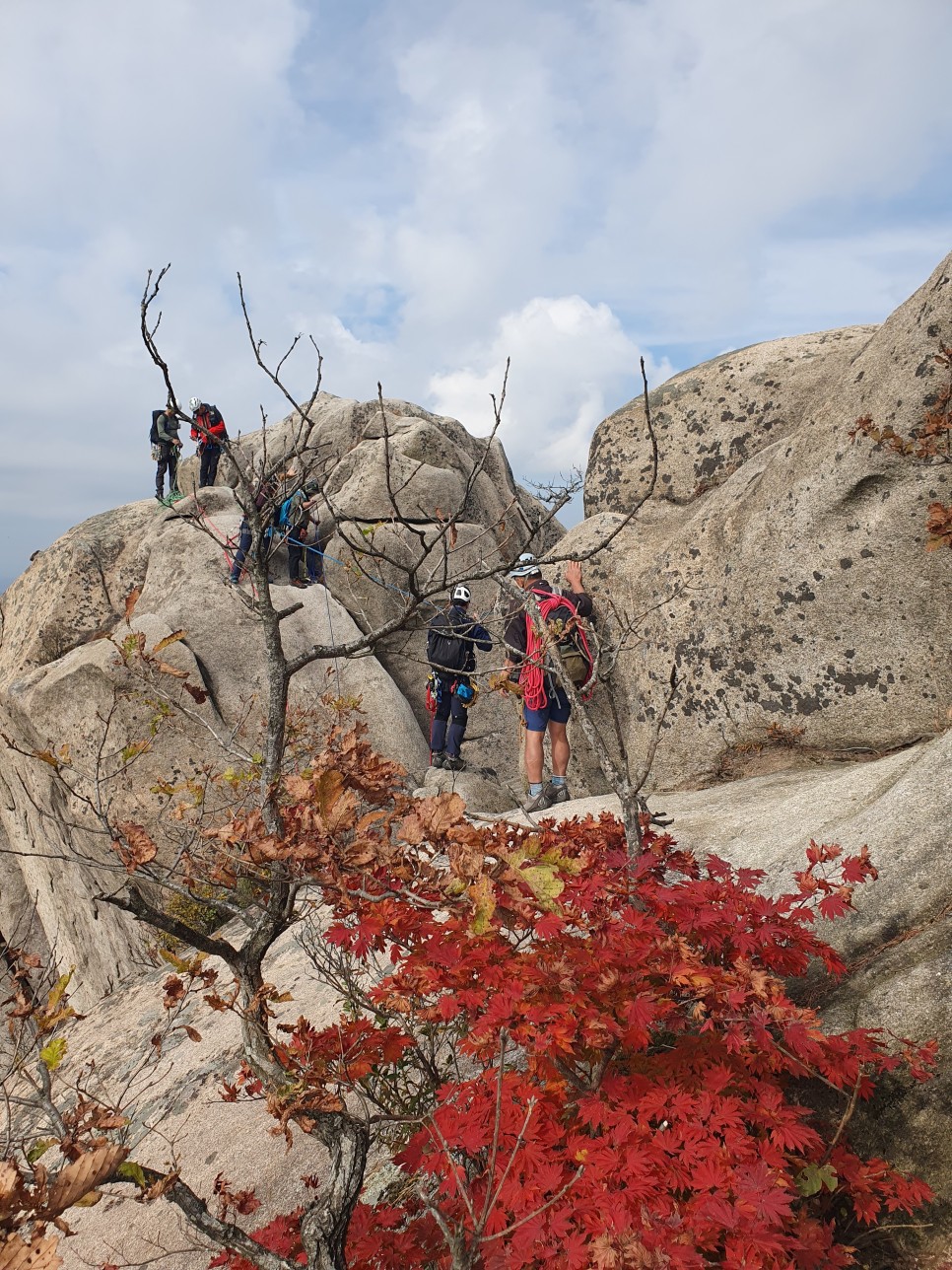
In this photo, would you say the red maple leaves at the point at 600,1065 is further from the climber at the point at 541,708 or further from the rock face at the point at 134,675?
the climber at the point at 541,708

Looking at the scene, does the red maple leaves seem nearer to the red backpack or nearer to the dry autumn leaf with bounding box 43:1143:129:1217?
the dry autumn leaf with bounding box 43:1143:129:1217

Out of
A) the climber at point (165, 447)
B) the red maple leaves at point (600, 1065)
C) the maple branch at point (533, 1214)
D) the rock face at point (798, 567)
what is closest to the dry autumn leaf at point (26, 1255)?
the maple branch at point (533, 1214)

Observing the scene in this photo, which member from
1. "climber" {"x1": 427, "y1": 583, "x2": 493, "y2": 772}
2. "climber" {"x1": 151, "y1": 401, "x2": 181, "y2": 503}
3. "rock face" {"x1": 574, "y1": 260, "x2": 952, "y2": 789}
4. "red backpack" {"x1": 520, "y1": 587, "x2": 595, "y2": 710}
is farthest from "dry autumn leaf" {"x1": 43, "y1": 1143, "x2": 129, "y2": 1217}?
"climber" {"x1": 151, "y1": 401, "x2": 181, "y2": 503}

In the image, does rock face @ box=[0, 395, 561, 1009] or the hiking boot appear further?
rock face @ box=[0, 395, 561, 1009]

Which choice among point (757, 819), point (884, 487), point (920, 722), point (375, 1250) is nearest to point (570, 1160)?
point (375, 1250)

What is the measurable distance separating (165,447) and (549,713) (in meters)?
13.3

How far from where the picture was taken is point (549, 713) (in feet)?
31.6

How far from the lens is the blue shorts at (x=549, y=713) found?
9477mm

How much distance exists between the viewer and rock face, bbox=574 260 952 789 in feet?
25.7

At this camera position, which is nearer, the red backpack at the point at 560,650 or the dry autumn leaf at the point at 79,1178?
the dry autumn leaf at the point at 79,1178

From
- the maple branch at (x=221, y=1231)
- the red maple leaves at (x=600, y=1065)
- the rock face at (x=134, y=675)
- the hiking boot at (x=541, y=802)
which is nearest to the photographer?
the red maple leaves at (x=600, y=1065)

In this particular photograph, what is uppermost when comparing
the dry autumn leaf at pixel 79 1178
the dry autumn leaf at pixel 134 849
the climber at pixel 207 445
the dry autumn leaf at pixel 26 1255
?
the climber at pixel 207 445

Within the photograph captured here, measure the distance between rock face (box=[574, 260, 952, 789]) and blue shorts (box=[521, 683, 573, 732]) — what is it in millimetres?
1171

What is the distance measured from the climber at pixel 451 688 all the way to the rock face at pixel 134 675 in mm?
574
